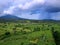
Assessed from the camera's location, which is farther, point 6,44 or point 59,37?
point 59,37

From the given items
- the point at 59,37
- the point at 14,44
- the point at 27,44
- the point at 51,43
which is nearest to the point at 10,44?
the point at 14,44

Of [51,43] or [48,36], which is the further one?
[48,36]

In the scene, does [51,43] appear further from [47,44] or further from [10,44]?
[10,44]

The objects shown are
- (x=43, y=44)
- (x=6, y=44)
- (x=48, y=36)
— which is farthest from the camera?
(x=48, y=36)

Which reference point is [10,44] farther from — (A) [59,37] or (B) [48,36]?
(A) [59,37]

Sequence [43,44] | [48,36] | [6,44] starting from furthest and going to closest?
[48,36], [6,44], [43,44]

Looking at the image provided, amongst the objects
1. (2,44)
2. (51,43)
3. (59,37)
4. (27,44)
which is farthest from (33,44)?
(59,37)

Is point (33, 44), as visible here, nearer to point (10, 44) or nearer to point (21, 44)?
point (21, 44)

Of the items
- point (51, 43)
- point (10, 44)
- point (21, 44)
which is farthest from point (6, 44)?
point (51, 43)
